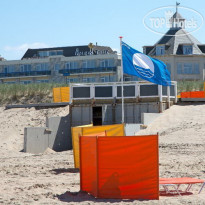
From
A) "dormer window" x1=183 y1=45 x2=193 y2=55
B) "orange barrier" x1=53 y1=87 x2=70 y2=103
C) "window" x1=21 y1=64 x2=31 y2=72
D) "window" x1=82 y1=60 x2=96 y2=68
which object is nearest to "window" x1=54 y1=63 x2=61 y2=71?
"window" x1=82 y1=60 x2=96 y2=68

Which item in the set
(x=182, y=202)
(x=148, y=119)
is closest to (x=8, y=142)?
(x=148, y=119)

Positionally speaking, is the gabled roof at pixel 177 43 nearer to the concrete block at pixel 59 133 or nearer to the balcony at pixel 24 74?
the balcony at pixel 24 74

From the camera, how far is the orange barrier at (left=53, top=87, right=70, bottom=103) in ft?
135

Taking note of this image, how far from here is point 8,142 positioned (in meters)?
30.5

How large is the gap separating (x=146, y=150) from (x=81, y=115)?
20.2m

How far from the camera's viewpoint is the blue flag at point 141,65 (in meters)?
19.6

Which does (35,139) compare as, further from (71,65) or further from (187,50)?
(71,65)

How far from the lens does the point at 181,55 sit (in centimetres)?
6738

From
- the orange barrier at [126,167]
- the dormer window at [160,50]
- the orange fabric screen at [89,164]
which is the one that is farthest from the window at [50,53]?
the orange barrier at [126,167]

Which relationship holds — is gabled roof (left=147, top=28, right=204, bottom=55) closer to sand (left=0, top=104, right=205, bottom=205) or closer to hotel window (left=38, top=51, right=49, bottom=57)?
hotel window (left=38, top=51, right=49, bottom=57)

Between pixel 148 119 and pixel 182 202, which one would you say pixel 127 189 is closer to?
pixel 182 202

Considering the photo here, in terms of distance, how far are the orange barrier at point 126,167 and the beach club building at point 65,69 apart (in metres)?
58.8

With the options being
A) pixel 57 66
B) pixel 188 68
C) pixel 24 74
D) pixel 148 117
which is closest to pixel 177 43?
pixel 188 68

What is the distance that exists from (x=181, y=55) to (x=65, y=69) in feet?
53.1
